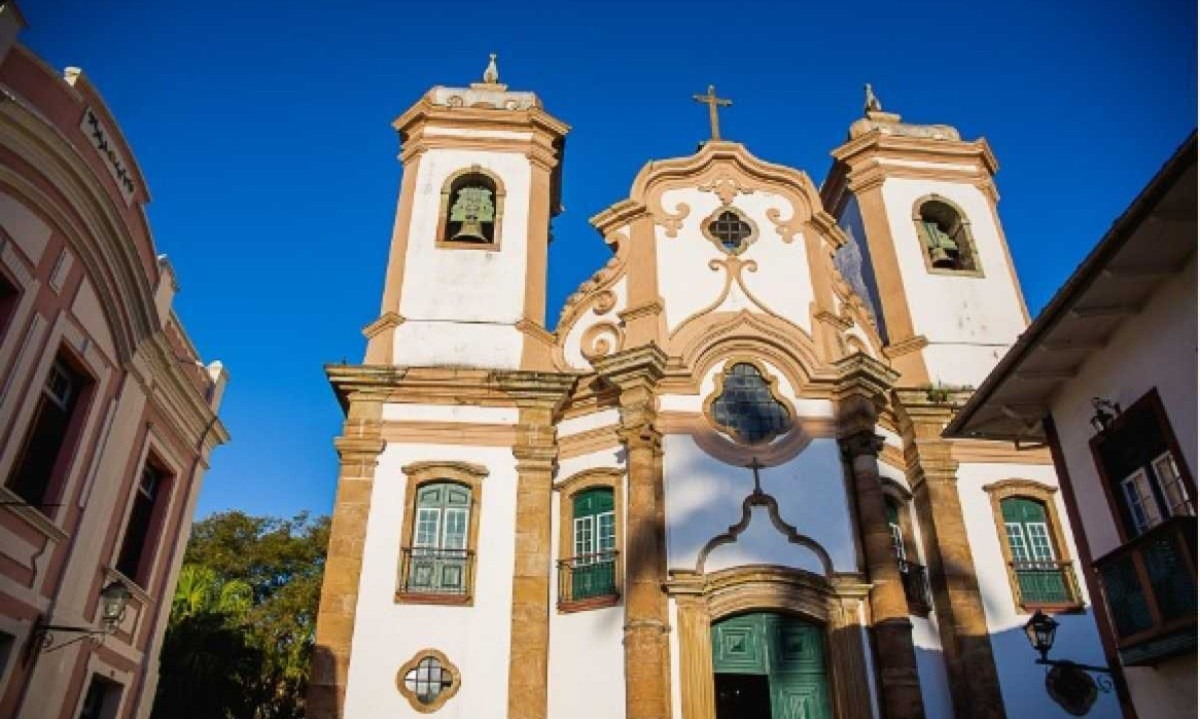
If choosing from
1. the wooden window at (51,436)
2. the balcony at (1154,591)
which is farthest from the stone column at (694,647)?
the wooden window at (51,436)

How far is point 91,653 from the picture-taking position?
10.5 m

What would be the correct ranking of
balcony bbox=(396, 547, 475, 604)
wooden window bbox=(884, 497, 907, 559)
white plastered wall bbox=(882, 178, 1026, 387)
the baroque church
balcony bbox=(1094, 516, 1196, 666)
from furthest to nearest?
white plastered wall bbox=(882, 178, 1026, 387)
wooden window bbox=(884, 497, 907, 559)
balcony bbox=(396, 547, 475, 604)
the baroque church
balcony bbox=(1094, 516, 1196, 666)

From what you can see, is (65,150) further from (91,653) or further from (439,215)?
(439,215)

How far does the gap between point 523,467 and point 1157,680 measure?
9134mm

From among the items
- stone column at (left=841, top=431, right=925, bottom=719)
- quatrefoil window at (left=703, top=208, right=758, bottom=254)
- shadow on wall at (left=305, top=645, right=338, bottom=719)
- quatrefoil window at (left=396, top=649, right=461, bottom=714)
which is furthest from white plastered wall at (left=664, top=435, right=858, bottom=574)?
shadow on wall at (left=305, top=645, right=338, bottom=719)

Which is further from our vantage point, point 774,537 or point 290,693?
point 290,693

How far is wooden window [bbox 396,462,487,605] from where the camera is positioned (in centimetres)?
1370

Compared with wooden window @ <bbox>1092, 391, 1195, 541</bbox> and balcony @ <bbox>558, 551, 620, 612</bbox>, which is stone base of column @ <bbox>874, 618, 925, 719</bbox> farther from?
wooden window @ <bbox>1092, 391, 1195, 541</bbox>

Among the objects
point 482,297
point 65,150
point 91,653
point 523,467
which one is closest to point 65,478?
point 91,653

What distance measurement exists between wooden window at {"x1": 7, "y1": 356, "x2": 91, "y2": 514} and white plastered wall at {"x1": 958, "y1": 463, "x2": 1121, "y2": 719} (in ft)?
43.6

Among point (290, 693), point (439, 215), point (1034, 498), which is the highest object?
point (439, 215)

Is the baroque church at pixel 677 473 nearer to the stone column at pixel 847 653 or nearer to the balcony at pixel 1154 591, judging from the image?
the stone column at pixel 847 653

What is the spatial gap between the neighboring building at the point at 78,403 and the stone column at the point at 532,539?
4.94 metres

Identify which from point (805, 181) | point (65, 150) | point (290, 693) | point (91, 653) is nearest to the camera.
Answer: point (65, 150)
